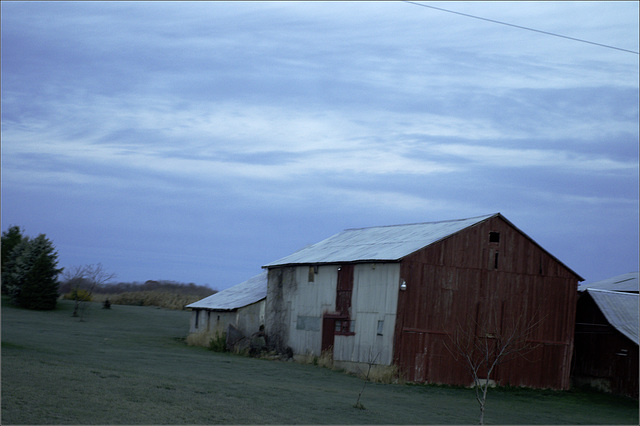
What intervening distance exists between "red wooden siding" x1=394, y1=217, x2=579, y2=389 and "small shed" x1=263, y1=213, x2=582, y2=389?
40 millimetres

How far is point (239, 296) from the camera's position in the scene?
1735 inches

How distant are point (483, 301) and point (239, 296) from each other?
57.8ft

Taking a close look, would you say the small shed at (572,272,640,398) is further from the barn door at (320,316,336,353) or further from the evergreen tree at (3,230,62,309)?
the evergreen tree at (3,230,62,309)

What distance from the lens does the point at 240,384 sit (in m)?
22.6

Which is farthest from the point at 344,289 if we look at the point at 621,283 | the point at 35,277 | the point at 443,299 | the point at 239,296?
the point at 35,277

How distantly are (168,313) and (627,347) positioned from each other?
45151 millimetres

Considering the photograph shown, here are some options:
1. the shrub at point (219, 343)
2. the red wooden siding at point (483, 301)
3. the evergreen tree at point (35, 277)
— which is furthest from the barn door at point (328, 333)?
the evergreen tree at point (35, 277)

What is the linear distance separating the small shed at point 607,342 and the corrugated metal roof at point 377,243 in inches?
266

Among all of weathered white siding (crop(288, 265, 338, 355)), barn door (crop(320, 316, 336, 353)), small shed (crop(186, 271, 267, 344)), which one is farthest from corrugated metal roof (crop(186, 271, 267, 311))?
barn door (crop(320, 316, 336, 353))

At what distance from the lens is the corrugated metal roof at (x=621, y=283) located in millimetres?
39409

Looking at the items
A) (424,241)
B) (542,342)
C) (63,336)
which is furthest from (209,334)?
(542,342)

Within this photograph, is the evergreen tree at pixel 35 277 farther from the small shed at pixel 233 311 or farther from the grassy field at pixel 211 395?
the grassy field at pixel 211 395

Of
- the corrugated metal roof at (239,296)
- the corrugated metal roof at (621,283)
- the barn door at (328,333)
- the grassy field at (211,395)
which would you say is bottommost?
the grassy field at (211,395)

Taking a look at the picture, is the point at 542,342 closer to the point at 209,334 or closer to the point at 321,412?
the point at 321,412
